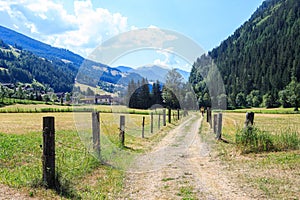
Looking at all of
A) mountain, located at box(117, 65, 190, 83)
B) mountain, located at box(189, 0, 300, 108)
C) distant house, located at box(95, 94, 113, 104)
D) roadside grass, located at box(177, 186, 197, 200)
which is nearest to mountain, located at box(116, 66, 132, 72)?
mountain, located at box(117, 65, 190, 83)

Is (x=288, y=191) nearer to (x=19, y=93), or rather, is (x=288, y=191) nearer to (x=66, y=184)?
(x=66, y=184)

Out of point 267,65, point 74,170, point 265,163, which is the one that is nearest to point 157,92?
point 265,163

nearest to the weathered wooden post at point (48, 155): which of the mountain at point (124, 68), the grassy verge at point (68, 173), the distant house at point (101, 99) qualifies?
the grassy verge at point (68, 173)

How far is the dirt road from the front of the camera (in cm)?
744

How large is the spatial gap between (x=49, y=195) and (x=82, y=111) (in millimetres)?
6110

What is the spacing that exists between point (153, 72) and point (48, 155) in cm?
948

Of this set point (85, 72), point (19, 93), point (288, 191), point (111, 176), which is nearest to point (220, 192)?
point (288, 191)

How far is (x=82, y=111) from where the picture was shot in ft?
41.9

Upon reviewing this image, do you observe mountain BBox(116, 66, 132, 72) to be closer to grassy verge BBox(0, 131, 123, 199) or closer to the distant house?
the distant house

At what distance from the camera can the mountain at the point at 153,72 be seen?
1486cm

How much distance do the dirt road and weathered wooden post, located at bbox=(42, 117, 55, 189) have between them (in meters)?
1.89

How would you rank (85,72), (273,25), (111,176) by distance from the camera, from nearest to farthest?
(111,176), (85,72), (273,25)

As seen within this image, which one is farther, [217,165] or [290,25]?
[290,25]

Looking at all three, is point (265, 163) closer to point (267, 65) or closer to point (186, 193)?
point (186, 193)
